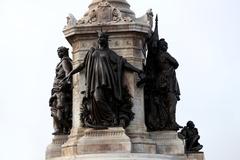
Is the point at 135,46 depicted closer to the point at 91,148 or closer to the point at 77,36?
the point at 77,36

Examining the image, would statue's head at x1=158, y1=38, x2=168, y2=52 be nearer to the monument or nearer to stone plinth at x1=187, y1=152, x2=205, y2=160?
the monument

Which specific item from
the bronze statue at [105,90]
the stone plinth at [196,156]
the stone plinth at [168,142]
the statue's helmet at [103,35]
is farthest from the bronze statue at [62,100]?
the stone plinth at [196,156]

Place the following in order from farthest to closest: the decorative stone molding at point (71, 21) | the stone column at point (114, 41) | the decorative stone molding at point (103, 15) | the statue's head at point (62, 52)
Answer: the statue's head at point (62, 52)
the decorative stone molding at point (71, 21)
the decorative stone molding at point (103, 15)
the stone column at point (114, 41)

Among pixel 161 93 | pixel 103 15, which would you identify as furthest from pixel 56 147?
pixel 103 15

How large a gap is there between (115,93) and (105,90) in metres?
0.34

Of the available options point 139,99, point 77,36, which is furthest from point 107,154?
point 77,36

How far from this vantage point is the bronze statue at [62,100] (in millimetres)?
28062

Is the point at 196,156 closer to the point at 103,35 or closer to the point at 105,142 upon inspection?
the point at 105,142

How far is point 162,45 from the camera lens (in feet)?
93.2

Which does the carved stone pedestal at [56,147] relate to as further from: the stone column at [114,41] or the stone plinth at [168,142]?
the stone plinth at [168,142]

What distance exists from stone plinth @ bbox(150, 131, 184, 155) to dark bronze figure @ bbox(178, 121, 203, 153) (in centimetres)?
107

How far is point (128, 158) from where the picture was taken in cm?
2572

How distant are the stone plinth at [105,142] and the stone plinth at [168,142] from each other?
152 centimetres

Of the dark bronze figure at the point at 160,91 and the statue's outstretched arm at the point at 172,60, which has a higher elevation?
the statue's outstretched arm at the point at 172,60
